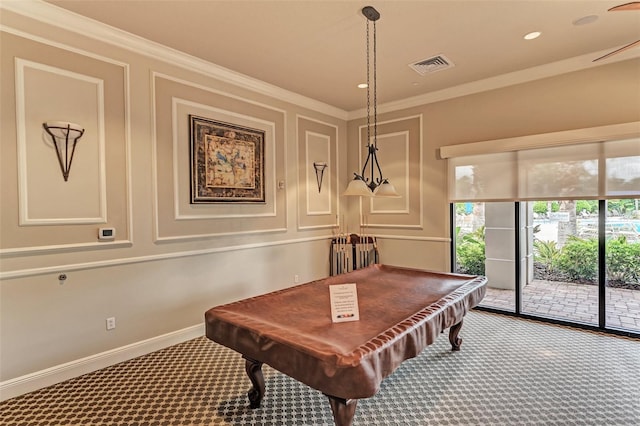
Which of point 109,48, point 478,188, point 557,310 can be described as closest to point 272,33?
point 109,48

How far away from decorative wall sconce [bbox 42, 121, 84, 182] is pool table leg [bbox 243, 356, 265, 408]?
7.11 feet

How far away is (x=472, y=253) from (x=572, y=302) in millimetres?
1223

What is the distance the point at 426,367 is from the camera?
9.39ft

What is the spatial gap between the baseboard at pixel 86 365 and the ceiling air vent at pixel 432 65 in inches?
154

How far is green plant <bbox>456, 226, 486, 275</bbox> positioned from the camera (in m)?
4.47

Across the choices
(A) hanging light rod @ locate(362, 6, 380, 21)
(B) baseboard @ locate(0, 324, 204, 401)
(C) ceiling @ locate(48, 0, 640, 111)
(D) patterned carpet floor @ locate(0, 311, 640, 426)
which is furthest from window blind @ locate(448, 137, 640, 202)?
(B) baseboard @ locate(0, 324, 204, 401)

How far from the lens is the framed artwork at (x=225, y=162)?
11.7 feet

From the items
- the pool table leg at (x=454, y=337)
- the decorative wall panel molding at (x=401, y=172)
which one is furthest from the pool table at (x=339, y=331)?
the decorative wall panel molding at (x=401, y=172)

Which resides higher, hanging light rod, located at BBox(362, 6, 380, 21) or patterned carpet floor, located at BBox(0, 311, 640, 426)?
hanging light rod, located at BBox(362, 6, 380, 21)

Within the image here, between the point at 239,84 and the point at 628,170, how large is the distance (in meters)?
4.42

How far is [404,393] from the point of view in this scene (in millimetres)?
2480

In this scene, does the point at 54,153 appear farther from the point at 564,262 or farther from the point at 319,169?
the point at 564,262

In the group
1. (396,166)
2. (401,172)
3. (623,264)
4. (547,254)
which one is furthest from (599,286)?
(396,166)

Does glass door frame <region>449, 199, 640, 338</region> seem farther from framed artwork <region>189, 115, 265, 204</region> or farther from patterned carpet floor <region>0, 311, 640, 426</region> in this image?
framed artwork <region>189, 115, 265, 204</region>
